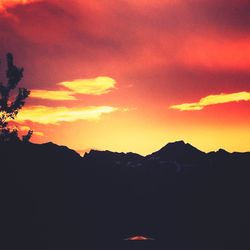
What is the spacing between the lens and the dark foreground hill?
5055 centimetres

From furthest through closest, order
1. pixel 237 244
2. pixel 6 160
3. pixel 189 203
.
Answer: pixel 189 203
pixel 237 244
pixel 6 160

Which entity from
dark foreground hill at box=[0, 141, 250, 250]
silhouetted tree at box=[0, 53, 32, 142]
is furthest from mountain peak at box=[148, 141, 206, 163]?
silhouetted tree at box=[0, 53, 32, 142]

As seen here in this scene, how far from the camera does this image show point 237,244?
65.6 m

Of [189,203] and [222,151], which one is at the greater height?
[222,151]

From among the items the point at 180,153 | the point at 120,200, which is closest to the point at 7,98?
the point at 120,200

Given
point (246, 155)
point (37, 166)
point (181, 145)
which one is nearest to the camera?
point (37, 166)

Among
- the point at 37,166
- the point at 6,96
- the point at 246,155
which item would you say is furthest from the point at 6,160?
the point at 246,155

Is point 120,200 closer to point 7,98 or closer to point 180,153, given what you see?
point 180,153

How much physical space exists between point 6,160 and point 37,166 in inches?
2194

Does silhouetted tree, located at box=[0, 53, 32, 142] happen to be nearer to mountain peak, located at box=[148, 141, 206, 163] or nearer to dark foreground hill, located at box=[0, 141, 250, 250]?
dark foreground hill, located at box=[0, 141, 250, 250]

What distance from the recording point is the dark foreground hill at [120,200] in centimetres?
5055

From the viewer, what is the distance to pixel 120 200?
325 feet

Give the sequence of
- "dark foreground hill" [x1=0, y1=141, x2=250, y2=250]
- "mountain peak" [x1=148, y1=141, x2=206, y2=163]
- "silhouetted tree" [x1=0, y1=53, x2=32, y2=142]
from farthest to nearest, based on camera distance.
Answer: "mountain peak" [x1=148, y1=141, x2=206, y2=163] → "dark foreground hill" [x1=0, y1=141, x2=250, y2=250] → "silhouetted tree" [x1=0, y1=53, x2=32, y2=142]

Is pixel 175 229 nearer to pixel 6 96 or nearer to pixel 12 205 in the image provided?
pixel 12 205
